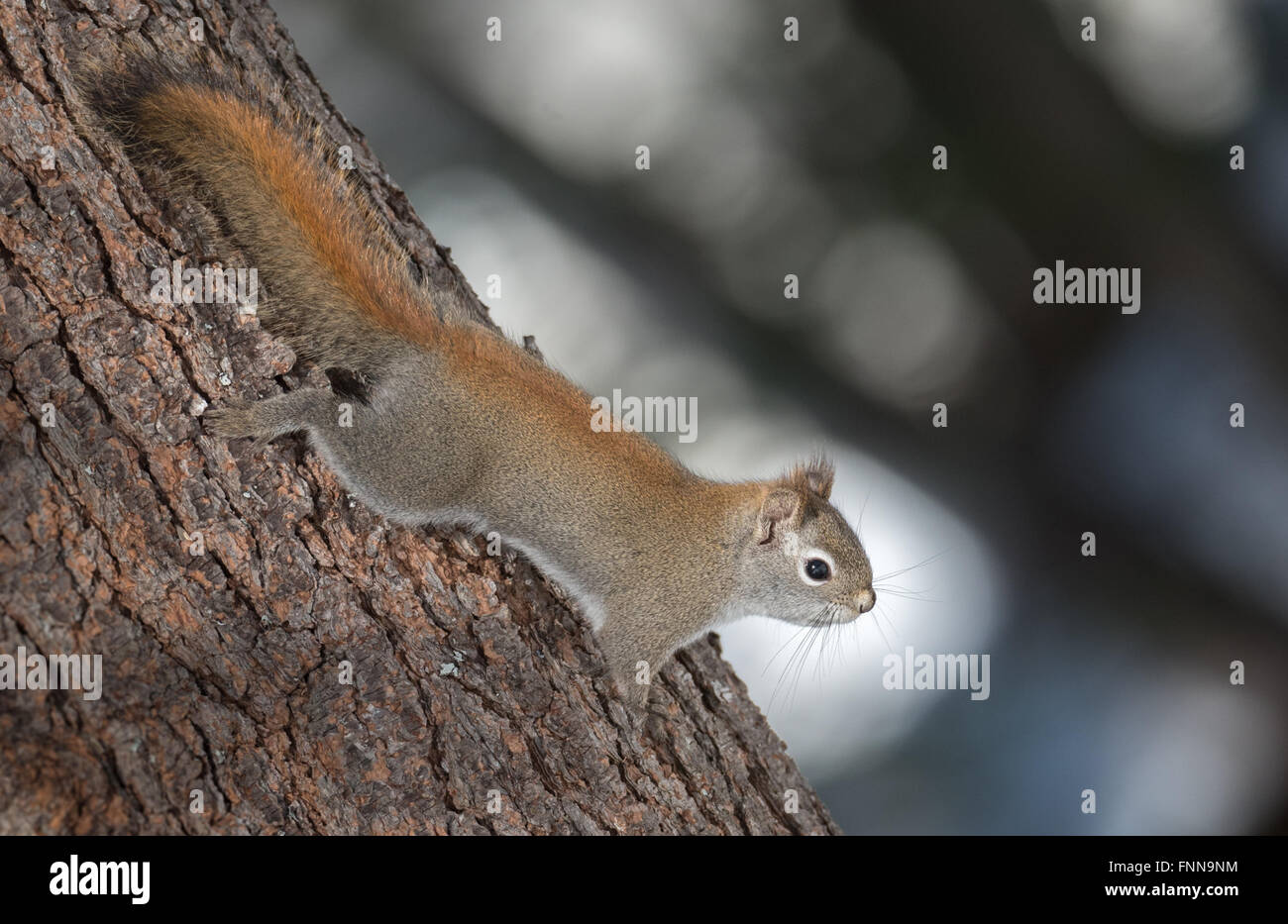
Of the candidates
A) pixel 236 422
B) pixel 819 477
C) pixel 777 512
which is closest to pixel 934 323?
pixel 819 477

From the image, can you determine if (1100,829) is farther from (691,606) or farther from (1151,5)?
(1151,5)

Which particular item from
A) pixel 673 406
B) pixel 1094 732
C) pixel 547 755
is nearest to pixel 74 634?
pixel 547 755

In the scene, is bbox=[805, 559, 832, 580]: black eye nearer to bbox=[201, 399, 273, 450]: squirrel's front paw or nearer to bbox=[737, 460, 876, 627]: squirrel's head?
bbox=[737, 460, 876, 627]: squirrel's head

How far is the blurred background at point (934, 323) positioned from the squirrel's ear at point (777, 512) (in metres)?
1.39

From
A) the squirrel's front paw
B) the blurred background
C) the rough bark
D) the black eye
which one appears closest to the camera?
the rough bark

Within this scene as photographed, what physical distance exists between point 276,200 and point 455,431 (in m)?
0.61

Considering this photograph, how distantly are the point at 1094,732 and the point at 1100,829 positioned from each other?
420 millimetres

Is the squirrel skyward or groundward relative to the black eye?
skyward

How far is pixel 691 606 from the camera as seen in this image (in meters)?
2.59

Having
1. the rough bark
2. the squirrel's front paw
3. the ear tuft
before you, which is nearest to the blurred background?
the ear tuft

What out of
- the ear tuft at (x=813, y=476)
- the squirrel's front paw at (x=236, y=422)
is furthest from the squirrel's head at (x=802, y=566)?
the squirrel's front paw at (x=236, y=422)

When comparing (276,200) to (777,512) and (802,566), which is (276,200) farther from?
(802,566)

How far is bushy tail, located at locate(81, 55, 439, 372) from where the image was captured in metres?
2.02

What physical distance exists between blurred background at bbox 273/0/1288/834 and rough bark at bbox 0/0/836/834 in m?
2.14
